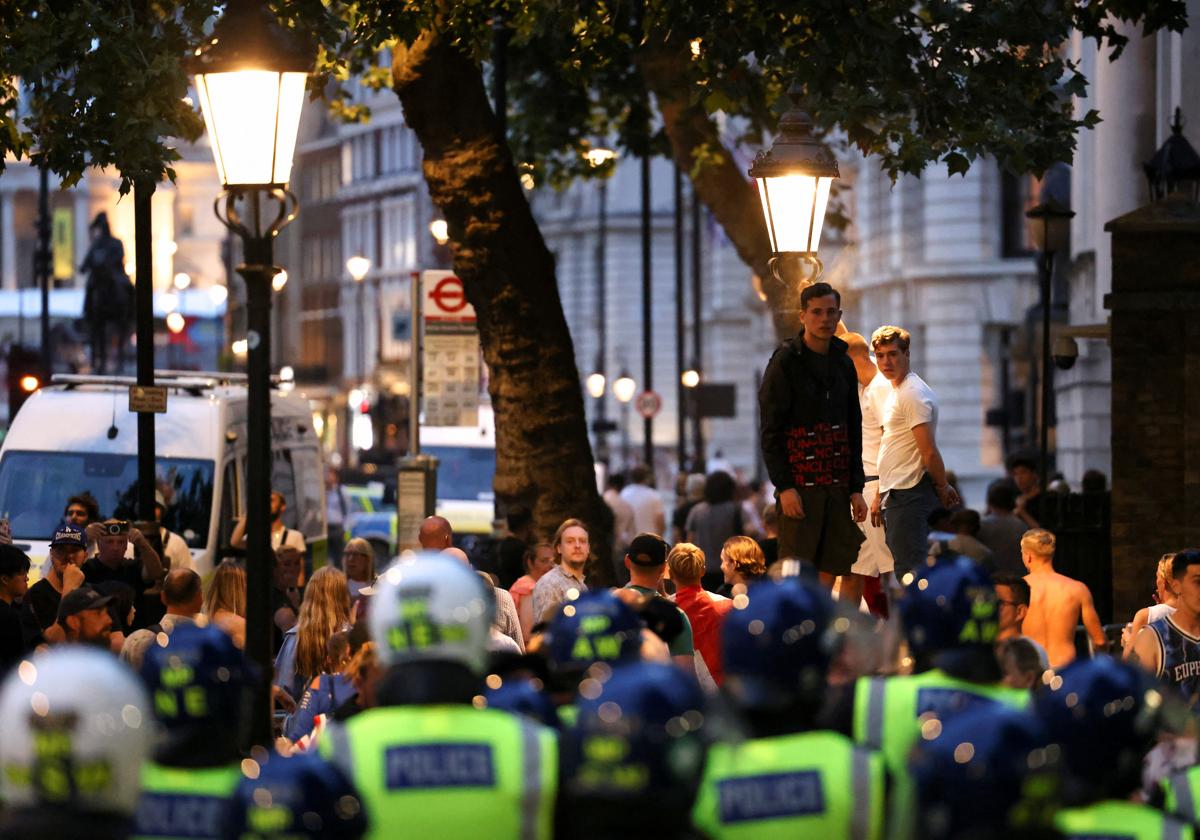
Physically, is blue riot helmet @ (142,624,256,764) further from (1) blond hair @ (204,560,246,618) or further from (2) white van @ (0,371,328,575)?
(2) white van @ (0,371,328,575)

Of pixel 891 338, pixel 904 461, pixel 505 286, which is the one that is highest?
pixel 505 286

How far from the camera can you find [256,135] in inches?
398

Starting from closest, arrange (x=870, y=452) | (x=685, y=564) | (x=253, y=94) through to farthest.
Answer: (x=253, y=94)
(x=685, y=564)
(x=870, y=452)

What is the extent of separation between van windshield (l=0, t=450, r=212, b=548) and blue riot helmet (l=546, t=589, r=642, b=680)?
1402 centimetres

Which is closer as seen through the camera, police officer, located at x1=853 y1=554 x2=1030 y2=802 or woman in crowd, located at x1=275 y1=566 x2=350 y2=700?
police officer, located at x1=853 y1=554 x2=1030 y2=802

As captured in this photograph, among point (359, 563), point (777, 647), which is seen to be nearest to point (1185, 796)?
point (777, 647)

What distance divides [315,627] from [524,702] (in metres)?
5.58

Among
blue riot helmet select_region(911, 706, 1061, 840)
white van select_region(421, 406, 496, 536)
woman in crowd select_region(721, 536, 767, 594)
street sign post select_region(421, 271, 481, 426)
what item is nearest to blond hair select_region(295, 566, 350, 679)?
woman in crowd select_region(721, 536, 767, 594)

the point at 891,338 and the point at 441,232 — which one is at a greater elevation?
the point at 441,232

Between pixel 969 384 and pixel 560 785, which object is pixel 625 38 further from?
pixel 969 384

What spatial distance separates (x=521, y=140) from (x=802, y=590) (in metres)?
19.6

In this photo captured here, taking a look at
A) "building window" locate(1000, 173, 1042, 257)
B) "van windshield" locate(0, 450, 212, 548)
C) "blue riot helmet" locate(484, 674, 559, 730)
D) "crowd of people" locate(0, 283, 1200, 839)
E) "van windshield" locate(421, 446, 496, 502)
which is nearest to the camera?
"crowd of people" locate(0, 283, 1200, 839)

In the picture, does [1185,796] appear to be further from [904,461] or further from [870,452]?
[870,452]

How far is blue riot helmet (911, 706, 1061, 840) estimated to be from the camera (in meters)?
5.23
